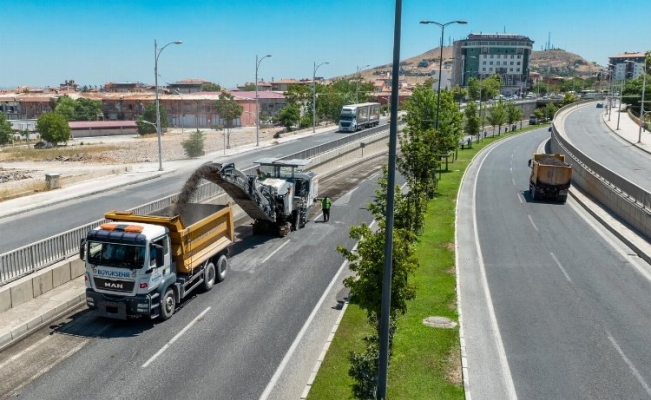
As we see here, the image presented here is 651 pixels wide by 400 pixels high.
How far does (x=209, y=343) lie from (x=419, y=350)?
18.8 ft

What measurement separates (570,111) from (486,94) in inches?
1703

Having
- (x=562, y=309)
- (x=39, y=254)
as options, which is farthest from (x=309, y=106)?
(x=562, y=309)

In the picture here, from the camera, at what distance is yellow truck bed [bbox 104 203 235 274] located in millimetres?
17500

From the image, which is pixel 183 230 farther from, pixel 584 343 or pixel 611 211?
pixel 611 211

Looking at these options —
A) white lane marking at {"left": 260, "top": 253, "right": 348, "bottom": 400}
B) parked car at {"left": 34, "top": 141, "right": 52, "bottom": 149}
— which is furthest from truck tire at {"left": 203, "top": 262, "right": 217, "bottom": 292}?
parked car at {"left": 34, "top": 141, "right": 52, "bottom": 149}

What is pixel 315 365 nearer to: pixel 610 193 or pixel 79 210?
pixel 79 210

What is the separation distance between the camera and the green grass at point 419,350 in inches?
500

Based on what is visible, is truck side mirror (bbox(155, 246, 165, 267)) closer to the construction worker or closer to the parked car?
the construction worker

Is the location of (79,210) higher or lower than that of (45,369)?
higher

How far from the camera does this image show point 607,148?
2350 inches

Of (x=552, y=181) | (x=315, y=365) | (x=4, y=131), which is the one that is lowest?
(x=315, y=365)

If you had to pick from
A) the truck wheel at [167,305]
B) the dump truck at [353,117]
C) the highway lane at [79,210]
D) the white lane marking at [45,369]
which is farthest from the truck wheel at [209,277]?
the dump truck at [353,117]

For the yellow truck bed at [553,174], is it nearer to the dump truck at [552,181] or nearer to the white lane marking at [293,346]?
the dump truck at [552,181]

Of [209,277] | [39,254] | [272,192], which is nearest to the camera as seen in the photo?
[39,254]
